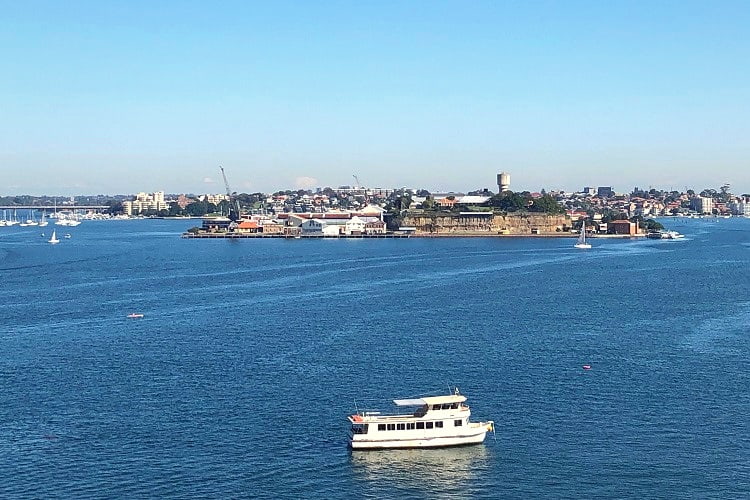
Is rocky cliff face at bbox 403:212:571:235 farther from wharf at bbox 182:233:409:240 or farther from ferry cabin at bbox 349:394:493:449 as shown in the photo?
ferry cabin at bbox 349:394:493:449

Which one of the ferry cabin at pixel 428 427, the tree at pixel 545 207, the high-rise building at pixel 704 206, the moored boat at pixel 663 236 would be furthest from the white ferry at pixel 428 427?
the high-rise building at pixel 704 206

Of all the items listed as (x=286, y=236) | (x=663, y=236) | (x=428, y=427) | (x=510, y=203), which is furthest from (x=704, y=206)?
Result: (x=428, y=427)

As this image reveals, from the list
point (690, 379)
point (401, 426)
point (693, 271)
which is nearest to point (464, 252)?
point (693, 271)

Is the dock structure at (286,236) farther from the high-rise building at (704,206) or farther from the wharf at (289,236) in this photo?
the high-rise building at (704,206)

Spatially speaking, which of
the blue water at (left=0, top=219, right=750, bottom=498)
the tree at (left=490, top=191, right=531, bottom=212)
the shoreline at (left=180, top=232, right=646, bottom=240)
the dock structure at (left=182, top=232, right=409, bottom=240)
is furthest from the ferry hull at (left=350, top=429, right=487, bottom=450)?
the tree at (left=490, top=191, right=531, bottom=212)

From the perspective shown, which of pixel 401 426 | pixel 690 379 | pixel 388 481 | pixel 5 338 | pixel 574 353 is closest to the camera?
pixel 388 481

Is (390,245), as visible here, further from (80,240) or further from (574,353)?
(574,353)
